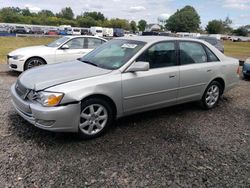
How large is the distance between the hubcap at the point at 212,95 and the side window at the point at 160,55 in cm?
130

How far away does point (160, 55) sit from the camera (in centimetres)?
480

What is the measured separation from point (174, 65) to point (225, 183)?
2.42m

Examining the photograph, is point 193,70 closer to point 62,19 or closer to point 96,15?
point 62,19

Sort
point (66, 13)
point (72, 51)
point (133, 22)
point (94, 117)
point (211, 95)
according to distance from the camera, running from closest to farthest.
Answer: point (94, 117) → point (211, 95) → point (72, 51) → point (133, 22) → point (66, 13)

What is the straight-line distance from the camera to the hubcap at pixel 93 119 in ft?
12.9

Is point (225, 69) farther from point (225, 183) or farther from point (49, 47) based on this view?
point (49, 47)

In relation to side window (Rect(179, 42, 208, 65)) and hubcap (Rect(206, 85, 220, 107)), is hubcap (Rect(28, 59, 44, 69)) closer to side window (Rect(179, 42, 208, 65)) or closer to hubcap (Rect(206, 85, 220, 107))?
side window (Rect(179, 42, 208, 65))

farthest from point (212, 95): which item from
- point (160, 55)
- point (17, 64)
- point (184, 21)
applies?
point (184, 21)

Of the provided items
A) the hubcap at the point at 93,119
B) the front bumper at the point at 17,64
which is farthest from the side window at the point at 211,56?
the front bumper at the point at 17,64

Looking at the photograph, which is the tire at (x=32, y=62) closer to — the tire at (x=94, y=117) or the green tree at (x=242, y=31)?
the tire at (x=94, y=117)

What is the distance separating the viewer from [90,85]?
3.84 m

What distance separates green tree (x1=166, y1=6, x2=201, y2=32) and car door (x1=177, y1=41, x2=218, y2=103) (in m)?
118

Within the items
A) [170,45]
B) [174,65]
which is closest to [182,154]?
[174,65]

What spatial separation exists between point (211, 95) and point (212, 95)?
38mm
